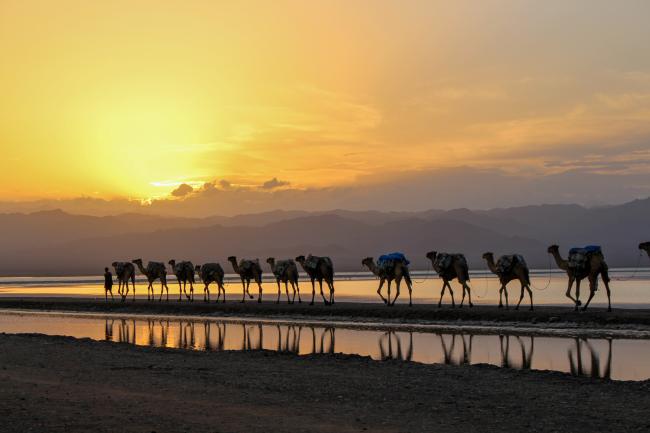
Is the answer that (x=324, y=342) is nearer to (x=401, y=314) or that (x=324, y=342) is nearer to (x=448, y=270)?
(x=401, y=314)

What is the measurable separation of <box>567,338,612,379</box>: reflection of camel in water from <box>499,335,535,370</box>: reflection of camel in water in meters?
1.10

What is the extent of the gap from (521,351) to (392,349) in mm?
3959

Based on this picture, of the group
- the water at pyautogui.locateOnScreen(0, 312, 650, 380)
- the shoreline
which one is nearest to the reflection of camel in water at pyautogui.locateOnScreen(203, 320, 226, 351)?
the water at pyautogui.locateOnScreen(0, 312, 650, 380)

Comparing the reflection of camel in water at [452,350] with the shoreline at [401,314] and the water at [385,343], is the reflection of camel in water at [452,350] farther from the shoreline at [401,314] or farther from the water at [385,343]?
the shoreline at [401,314]

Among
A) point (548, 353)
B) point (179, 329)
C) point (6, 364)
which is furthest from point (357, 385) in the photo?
point (179, 329)

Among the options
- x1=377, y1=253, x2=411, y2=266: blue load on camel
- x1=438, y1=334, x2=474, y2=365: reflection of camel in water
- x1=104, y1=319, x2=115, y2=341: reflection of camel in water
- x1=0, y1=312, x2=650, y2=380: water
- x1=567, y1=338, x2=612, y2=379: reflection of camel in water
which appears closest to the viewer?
x1=567, y1=338, x2=612, y2=379: reflection of camel in water

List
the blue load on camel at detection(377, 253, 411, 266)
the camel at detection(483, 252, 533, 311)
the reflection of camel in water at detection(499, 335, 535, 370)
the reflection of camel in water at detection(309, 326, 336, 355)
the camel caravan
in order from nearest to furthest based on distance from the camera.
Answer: the reflection of camel in water at detection(499, 335, 535, 370) < the reflection of camel in water at detection(309, 326, 336, 355) < the camel caravan < the camel at detection(483, 252, 533, 311) < the blue load on camel at detection(377, 253, 411, 266)

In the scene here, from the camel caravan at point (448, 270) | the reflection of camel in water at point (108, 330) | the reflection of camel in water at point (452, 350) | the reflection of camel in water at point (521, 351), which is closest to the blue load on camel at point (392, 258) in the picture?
the camel caravan at point (448, 270)

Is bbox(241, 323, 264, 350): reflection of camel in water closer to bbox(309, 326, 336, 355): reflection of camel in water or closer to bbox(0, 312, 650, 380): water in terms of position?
bbox(0, 312, 650, 380): water

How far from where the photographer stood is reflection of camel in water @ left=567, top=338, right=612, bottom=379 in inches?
782

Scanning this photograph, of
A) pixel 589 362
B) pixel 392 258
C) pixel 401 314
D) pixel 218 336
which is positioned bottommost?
pixel 589 362

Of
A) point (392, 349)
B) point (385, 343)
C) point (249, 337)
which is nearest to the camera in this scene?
point (392, 349)

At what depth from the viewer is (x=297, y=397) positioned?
16.6m

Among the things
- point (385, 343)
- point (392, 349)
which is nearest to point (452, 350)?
point (392, 349)
